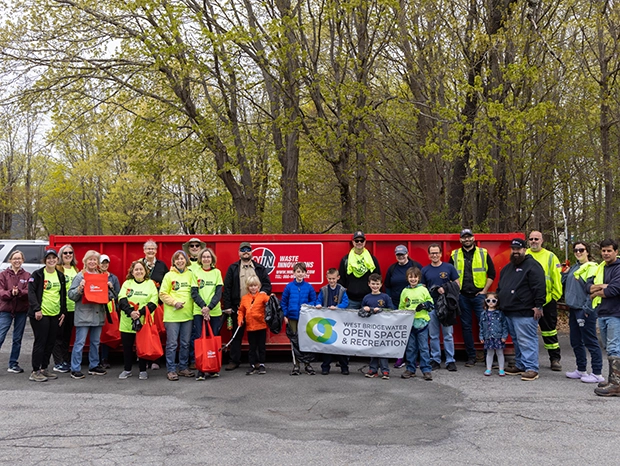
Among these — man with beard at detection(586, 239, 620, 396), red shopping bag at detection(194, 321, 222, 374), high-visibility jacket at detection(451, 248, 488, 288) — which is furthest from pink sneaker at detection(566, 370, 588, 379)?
red shopping bag at detection(194, 321, 222, 374)

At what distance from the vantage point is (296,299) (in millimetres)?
9164

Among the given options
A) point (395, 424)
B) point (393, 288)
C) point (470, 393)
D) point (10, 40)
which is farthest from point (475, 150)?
point (10, 40)

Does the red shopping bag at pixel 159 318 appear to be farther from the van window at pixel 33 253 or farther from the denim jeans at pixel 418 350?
the van window at pixel 33 253

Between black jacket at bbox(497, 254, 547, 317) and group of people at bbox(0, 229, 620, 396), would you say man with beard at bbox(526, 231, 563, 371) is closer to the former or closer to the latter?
group of people at bbox(0, 229, 620, 396)

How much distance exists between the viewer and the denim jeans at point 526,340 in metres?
8.48

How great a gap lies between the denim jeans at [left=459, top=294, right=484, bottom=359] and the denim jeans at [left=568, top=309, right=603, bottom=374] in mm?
1425

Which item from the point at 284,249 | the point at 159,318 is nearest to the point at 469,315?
the point at 284,249

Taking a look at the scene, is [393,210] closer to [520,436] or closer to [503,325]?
[503,325]

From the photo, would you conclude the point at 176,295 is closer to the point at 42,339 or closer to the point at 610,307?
the point at 42,339

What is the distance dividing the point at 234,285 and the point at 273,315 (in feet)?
2.81

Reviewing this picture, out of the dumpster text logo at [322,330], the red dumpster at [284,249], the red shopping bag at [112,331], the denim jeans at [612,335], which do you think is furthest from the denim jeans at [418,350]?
the red shopping bag at [112,331]

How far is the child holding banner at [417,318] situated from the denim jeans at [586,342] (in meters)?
2.03

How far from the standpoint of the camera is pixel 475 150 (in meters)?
13.8

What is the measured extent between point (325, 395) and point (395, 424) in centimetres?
151
